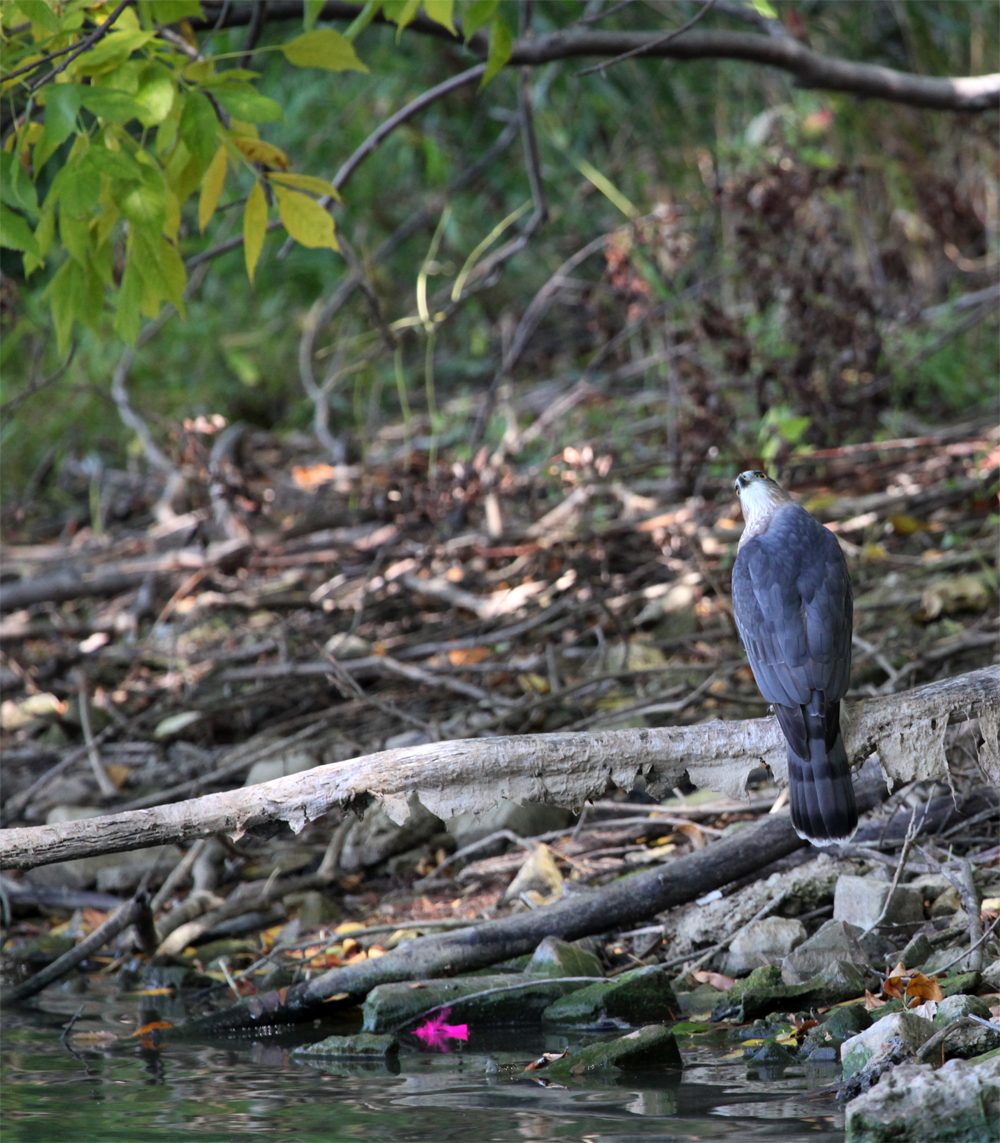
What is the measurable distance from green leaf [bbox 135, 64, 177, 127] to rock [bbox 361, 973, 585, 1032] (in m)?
2.26

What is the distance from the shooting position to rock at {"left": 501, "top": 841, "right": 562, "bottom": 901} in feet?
13.7

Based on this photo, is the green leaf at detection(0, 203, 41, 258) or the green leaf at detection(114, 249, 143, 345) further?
the green leaf at detection(114, 249, 143, 345)

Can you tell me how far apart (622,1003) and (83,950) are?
1.59 m

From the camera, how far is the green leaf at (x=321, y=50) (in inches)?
127

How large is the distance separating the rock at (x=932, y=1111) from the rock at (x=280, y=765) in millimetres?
3051

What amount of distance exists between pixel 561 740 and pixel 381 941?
1.64 meters

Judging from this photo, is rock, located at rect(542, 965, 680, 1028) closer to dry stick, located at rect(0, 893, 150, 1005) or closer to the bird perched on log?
the bird perched on log

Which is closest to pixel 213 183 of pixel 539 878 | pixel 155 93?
pixel 155 93

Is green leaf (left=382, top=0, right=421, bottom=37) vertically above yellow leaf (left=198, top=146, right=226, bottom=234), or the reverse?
green leaf (left=382, top=0, right=421, bottom=37)

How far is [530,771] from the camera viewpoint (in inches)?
111

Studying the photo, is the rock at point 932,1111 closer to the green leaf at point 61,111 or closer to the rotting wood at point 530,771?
the rotting wood at point 530,771

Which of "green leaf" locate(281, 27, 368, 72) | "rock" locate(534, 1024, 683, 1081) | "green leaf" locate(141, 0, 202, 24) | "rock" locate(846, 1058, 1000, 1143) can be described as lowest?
"rock" locate(534, 1024, 683, 1081)

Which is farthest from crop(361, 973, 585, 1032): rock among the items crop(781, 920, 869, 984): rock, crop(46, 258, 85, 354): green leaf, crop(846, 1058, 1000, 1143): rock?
crop(46, 258, 85, 354): green leaf

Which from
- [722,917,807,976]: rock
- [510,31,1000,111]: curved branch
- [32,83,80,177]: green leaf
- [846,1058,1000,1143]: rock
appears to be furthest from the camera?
[510,31,1000,111]: curved branch
